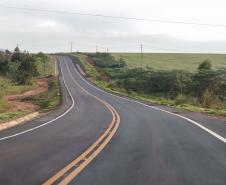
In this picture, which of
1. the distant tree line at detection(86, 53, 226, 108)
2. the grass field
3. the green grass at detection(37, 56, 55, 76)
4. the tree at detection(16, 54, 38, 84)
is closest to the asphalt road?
the distant tree line at detection(86, 53, 226, 108)

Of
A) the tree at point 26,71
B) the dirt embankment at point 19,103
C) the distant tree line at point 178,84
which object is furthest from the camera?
the tree at point 26,71

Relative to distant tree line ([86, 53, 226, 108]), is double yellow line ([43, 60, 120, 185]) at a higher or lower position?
higher

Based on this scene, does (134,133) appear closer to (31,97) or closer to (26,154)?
(26,154)

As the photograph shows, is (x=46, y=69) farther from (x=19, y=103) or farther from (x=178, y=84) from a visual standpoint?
(x=19, y=103)

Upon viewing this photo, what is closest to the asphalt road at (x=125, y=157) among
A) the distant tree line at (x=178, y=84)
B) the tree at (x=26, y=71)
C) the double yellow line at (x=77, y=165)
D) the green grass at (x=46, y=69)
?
the double yellow line at (x=77, y=165)

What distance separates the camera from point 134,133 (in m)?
15.8

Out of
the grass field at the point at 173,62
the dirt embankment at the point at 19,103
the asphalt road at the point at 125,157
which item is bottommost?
the dirt embankment at the point at 19,103

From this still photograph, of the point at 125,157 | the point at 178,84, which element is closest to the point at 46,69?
the point at 178,84

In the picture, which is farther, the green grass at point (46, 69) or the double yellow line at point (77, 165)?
the green grass at point (46, 69)

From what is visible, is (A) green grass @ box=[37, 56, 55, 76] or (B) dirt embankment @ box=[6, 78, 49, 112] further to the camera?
(A) green grass @ box=[37, 56, 55, 76]

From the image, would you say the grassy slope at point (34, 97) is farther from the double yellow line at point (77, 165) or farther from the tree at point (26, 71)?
the double yellow line at point (77, 165)

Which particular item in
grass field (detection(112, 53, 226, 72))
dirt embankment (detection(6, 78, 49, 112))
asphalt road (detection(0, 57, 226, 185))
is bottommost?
dirt embankment (detection(6, 78, 49, 112))

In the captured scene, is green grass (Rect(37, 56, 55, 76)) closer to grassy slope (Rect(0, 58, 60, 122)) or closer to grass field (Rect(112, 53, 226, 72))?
grassy slope (Rect(0, 58, 60, 122))

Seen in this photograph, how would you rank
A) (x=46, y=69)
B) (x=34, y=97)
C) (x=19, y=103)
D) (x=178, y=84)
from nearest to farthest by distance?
(x=19, y=103) < (x=34, y=97) < (x=178, y=84) < (x=46, y=69)
